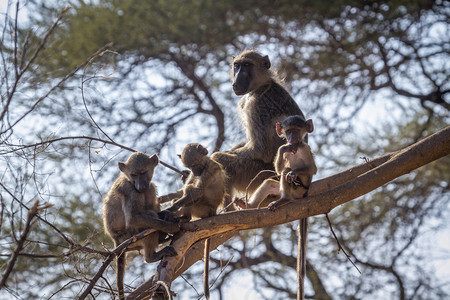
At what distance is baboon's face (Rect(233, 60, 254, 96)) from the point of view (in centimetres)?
470

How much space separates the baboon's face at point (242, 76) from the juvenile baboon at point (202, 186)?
1.32 metres

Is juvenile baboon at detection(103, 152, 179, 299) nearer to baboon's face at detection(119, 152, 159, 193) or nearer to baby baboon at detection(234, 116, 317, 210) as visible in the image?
baboon's face at detection(119, 152, 159, 193)

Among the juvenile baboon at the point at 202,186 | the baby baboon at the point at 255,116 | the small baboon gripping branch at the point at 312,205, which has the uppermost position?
the baby baboon at the point at 255,116

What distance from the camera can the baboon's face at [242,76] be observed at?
4703 millimetres

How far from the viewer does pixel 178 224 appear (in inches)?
128

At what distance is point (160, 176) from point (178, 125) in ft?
2.92

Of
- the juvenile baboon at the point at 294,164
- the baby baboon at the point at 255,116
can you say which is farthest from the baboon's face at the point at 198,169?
the baby baboon at the point at 255,116

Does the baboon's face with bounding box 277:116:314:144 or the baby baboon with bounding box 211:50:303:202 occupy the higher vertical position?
the baby baboon with bounding box 211:50:303:202

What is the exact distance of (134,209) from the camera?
11.0ft

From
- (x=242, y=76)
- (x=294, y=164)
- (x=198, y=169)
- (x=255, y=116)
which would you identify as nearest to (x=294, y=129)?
(x=294, y=164)

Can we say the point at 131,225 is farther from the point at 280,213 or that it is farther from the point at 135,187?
the point at 280,213

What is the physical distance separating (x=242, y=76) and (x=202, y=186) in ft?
5.35

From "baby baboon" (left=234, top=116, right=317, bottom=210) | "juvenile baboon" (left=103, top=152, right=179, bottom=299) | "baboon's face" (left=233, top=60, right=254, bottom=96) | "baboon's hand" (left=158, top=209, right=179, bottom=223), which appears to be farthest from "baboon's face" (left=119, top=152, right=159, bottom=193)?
"baboon's face" (left=233, top=60, right=254, bottom=96)

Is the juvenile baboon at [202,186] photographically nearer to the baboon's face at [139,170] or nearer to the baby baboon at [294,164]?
the baboon's face at [139,170]
